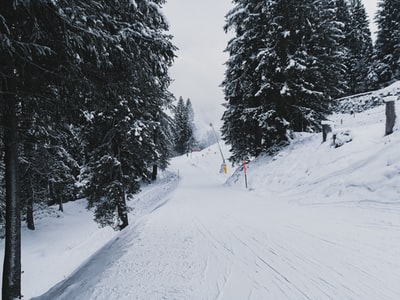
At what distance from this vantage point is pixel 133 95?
17.8 feet

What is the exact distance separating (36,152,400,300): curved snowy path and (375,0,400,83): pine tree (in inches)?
1255

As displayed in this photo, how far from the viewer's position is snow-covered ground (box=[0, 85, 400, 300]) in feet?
9.89

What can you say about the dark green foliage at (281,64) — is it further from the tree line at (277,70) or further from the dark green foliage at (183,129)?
the dark green foliage at (183,129)

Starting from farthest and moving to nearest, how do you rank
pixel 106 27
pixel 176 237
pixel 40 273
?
pixel 40 273
pixel 176 237
pixel 106 27

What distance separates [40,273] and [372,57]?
40380 millimetres

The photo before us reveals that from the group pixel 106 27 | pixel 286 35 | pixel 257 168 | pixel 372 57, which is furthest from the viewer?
pixel 372 57

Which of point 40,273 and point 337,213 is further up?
point 337,213

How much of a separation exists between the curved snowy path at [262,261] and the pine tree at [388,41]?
31.9 meters

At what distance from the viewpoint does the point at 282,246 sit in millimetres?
4180

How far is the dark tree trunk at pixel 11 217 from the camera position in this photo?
4.29 meters

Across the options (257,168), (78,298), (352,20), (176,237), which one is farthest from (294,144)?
(352,20)

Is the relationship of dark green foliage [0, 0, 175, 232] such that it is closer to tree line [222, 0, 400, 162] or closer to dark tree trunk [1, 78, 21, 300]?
dark tree trunk [1, 78, 21, 300]

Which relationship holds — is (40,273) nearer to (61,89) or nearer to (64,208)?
(61,89)

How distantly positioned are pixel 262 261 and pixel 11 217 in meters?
4.74
